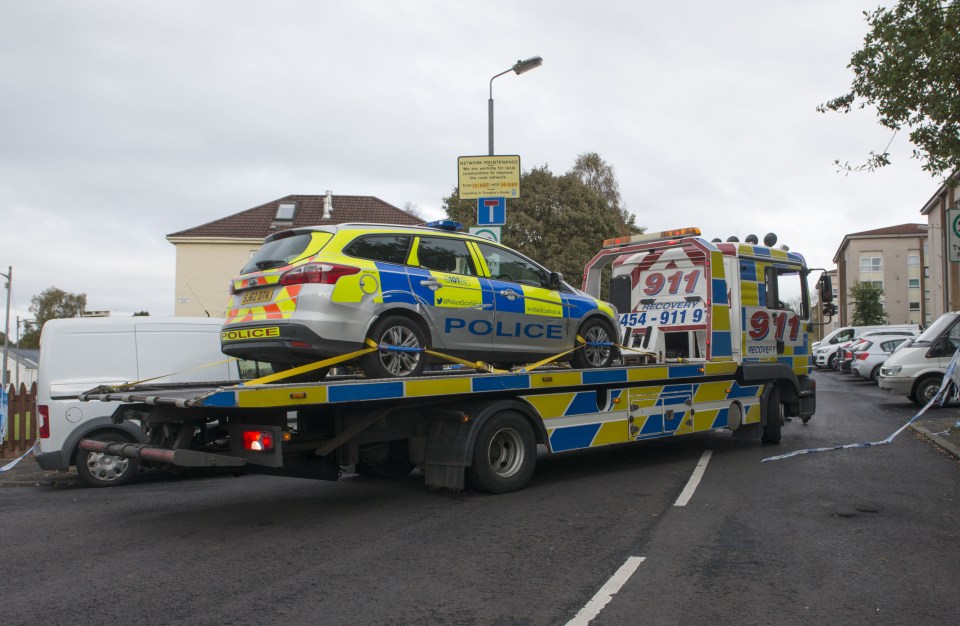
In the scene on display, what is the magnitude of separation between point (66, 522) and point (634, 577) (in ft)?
16.6

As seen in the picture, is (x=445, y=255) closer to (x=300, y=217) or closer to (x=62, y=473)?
(x=62, y=473)

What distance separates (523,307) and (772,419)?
16.7ft

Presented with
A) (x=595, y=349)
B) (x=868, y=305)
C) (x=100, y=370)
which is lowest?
(x=100, y=370)

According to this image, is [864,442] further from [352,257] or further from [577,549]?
[352,257]

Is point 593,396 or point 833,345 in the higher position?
point 833,345

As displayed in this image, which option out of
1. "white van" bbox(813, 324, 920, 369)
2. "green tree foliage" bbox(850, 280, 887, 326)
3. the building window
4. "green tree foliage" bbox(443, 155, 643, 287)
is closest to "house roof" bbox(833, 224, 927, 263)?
"green tree foliage" bbox(850, 280, 887, 326)

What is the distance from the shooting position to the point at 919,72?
39.1 feet

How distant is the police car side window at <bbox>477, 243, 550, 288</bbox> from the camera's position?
8469mm

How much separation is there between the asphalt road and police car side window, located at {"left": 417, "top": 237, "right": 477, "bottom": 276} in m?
2.19

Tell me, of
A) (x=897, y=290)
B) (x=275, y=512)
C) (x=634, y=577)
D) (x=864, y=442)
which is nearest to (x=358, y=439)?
(x=275, y=512)

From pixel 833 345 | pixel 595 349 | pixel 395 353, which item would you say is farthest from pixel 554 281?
pixel 833 345

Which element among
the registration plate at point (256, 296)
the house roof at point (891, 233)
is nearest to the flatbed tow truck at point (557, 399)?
the registration plate at point (256, 296)

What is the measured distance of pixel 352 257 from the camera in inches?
276

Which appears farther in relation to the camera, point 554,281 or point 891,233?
point 891,233
